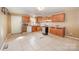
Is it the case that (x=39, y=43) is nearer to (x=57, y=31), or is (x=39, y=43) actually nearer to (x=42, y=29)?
(x=42, y=29)

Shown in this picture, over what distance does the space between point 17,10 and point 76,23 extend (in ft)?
3.27

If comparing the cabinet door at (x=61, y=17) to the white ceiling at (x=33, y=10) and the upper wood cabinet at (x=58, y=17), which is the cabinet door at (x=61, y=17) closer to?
the upper wood cabinet at (x=58, y=17)

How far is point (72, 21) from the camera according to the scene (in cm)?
170

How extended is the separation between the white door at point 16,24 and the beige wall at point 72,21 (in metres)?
0.83

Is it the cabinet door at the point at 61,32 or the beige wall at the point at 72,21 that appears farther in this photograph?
the cabinet door at the point at 61,32

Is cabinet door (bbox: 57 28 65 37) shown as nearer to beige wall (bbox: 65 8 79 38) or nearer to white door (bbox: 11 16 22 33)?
beige wall (bbox: 65 8 79 38)

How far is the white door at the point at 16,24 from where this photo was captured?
5.73 feet

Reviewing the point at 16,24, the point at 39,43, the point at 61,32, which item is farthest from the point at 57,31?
the point at 16,24

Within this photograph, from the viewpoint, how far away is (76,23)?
166cm

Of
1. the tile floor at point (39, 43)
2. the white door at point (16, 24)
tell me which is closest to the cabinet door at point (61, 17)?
the tile floor at point (39, 43)

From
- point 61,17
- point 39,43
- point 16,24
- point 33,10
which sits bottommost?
point 39,43

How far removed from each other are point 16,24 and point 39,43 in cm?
53

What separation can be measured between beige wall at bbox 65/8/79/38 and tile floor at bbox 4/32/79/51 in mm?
A: 137
